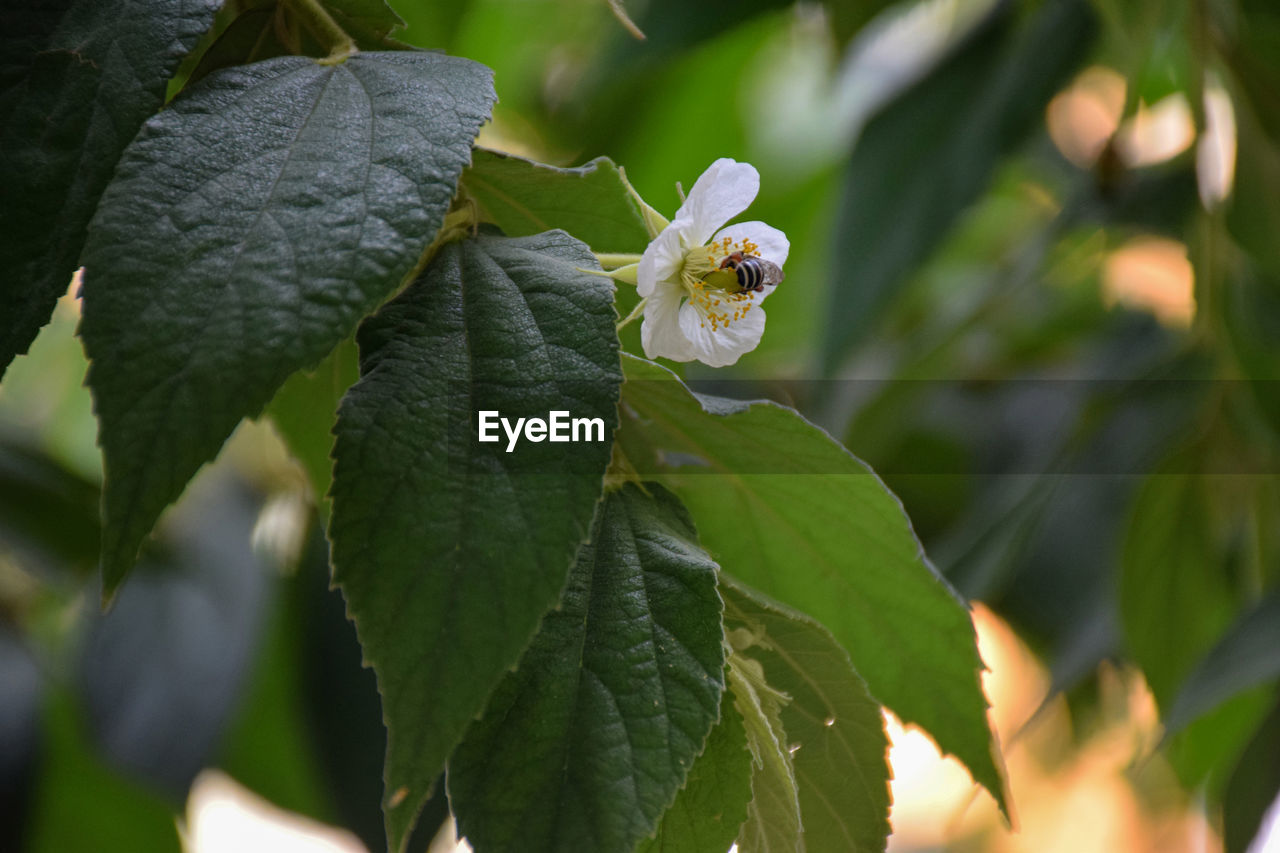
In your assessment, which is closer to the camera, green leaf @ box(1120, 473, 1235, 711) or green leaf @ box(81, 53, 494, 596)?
green leaf @ box(81, 53, 494, 596)

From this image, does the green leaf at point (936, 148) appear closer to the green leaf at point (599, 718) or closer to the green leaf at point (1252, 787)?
the green leaf at point (1252, 787)

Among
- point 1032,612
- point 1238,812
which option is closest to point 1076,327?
point 1032,612

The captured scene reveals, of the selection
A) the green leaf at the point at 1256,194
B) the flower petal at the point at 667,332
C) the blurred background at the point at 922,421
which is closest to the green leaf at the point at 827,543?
the flower petal at the point at 667,332

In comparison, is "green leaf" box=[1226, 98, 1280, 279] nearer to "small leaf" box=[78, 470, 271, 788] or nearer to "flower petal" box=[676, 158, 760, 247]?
"flower petal" box=[676, 158, 760, 247]

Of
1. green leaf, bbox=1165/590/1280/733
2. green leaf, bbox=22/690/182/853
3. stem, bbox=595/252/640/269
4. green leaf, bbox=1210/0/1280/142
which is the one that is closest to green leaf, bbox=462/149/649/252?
stem, bbox=595/252/640/269

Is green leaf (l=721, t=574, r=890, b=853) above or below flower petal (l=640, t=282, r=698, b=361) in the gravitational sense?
below

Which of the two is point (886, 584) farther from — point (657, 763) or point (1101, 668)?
point (1101, 668)

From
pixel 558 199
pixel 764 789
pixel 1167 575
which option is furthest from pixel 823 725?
pixel 1167 575
